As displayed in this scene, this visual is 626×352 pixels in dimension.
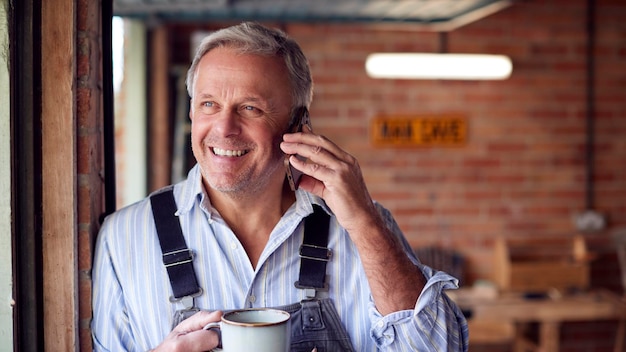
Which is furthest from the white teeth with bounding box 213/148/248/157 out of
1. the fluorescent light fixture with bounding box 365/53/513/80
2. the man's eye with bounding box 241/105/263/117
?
the fluorescent light fixture with bounding box 365/53/513/80

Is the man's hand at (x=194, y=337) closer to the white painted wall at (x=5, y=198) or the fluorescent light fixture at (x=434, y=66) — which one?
the white painted wall at (x=5, y=198)

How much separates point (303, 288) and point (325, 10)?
293 centimetres

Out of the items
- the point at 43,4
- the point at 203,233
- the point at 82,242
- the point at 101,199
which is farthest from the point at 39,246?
the point at 43,4

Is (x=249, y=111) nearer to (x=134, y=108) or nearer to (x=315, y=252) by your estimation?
(x=315, y=252)

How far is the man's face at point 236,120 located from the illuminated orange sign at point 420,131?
320 centimetres

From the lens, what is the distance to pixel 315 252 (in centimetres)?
179

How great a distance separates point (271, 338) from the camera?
1.33 meters

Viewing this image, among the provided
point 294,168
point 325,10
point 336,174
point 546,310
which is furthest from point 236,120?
point 546,310

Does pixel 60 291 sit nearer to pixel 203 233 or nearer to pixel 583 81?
pixel 203 233

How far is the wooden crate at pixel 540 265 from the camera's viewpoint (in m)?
4.82

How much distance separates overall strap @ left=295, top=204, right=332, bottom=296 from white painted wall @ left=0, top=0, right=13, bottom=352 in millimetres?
679

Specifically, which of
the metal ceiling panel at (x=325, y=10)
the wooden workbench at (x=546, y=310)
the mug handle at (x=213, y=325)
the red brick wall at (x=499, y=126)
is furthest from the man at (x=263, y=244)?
the red brick wall at (x=499, y=126)

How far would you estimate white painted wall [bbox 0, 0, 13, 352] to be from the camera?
4.84ft

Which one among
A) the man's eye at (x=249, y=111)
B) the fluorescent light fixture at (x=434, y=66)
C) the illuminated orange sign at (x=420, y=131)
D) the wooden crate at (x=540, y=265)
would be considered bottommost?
the wooden crate at (x=540, y=265)
